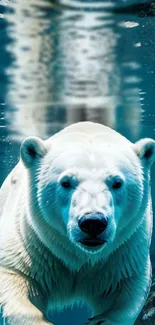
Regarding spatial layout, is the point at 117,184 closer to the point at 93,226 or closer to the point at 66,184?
the point at 66,184

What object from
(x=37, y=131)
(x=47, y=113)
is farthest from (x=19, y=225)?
(x=37, y=131)

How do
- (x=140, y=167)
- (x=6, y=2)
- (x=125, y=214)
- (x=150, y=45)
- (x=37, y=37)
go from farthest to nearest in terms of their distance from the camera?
(x=150, y=45) < (x=37, y=37) < (x=6, y=2) < (x=140, y=167) < (x=125, y=214)

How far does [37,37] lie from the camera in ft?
24.6

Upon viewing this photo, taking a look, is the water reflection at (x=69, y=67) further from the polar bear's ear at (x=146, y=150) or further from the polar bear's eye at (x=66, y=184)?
the polar bear's eye at (x=66, y=184)

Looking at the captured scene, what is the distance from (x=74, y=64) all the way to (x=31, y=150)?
5376mm

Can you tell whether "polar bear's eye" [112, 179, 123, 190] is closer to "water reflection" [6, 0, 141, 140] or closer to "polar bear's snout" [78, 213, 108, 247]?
"polar bear's snout" [78, 213, 108, 247]

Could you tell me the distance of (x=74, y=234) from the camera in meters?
2.94

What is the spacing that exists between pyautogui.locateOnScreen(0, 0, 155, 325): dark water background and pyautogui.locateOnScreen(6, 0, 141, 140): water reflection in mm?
14

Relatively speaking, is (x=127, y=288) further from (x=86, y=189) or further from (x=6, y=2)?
(x=6, y=2)

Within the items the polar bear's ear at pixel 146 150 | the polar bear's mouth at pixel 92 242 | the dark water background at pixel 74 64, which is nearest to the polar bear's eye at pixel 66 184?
the polar bear's mouth at pixel 92 242

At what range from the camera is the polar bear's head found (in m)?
2.89

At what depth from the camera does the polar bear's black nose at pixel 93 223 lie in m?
2.70

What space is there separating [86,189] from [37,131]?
10759mm

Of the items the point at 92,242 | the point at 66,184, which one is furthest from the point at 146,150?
the point at 92,242
